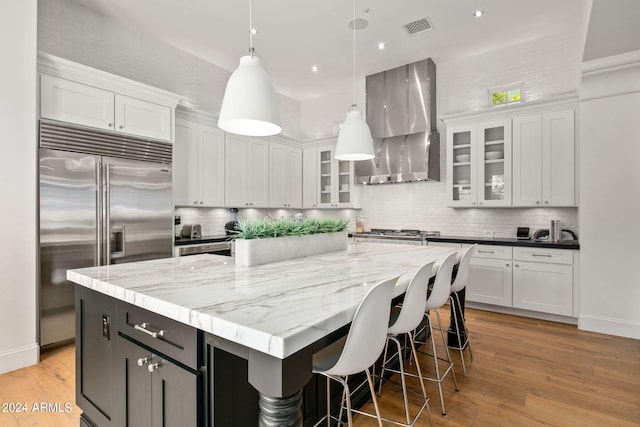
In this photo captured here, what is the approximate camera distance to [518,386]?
240 centimetres

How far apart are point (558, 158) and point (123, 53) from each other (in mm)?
5394

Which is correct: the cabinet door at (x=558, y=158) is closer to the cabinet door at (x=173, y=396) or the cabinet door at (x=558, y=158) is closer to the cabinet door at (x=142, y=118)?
the cabinet door at (x=173, y=396)

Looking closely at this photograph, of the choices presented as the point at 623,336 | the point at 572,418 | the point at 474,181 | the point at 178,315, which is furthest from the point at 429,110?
the point at 178,315

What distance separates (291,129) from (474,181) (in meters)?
3.64

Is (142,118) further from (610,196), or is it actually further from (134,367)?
(610,196)

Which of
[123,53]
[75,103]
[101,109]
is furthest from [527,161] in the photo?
[123,53]

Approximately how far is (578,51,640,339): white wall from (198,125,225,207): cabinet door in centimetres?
444

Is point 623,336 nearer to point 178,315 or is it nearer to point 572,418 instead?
point 572,418

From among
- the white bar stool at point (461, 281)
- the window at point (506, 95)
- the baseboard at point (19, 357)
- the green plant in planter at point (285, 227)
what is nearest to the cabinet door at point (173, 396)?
the green plant in planter at point (285, 227)

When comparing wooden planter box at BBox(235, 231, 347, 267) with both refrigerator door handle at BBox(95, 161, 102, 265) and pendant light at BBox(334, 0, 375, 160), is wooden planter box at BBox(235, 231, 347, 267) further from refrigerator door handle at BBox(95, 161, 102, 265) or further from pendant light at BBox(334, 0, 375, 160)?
refrigerator door handle at BBox(95, 161, 102, 265)

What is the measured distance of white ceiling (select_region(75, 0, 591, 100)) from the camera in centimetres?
363

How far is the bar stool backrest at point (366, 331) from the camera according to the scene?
1.21 metres

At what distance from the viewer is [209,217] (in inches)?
198

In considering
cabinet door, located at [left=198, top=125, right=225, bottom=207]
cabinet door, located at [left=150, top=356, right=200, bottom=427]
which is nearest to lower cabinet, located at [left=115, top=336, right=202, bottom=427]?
cabinet door, located at [left=150, top=356, right=200, bottom=427]
